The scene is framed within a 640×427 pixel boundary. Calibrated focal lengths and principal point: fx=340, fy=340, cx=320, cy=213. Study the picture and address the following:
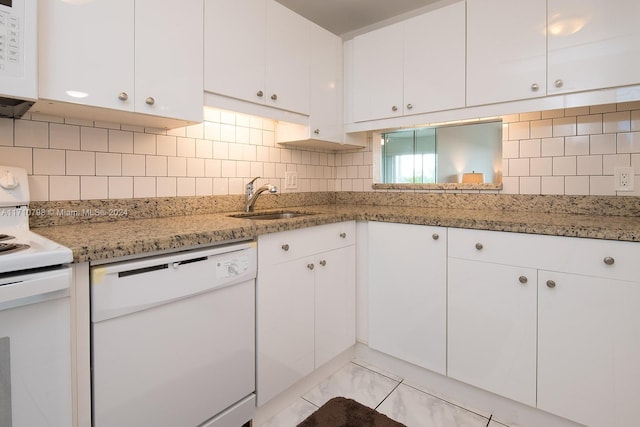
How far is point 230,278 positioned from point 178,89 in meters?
0.83

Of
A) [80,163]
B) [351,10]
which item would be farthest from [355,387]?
[351,10]

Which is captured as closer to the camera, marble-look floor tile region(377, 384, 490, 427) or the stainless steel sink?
marble-look floor tile region(377, 384, 490, 427)

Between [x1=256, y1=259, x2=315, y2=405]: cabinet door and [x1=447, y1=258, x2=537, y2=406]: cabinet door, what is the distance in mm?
721

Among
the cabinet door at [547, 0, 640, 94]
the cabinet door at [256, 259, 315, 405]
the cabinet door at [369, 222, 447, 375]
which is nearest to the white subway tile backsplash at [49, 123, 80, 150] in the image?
the cabinet door at [256, 259, 315, 405]

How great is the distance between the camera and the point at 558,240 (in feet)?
4.58

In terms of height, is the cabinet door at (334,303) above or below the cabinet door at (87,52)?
below

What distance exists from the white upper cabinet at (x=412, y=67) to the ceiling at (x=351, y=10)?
241 millimetres

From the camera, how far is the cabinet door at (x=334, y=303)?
180 centimetres

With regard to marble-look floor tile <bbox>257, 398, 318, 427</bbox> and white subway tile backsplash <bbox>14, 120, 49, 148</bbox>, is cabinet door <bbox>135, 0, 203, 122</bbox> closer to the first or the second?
white subway tile backsplash <bbox>14, 120, 49, 148</bbox>

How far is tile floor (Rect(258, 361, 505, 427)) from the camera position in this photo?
1.58 metres

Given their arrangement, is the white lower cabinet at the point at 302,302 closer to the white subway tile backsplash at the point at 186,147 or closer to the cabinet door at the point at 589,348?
the white subway tile backsplash at the point at 186,147

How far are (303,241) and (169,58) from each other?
3.27 feet

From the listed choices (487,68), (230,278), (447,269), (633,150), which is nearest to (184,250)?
(230,278)

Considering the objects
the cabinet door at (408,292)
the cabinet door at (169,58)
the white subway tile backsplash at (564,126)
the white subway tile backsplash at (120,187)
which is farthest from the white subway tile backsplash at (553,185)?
the white subway tile backsplash at (120,187)
